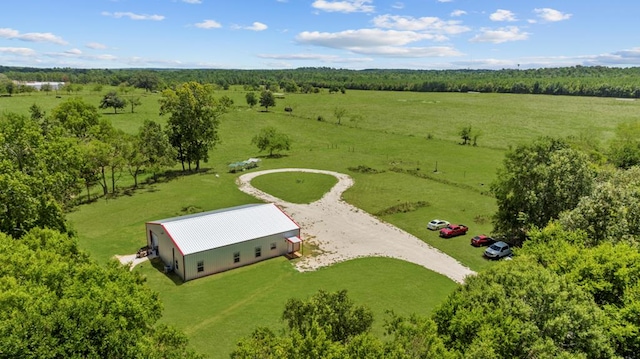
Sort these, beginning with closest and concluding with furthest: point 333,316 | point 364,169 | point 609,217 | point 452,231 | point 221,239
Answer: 1. point 333,316
2. point 609,217
3. point 221,239
4. point 452,231
5. point 364,169

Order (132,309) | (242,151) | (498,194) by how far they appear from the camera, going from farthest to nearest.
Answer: (242,151) < (498,194) < (132,309)

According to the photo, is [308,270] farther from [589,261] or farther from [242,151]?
[242,151]

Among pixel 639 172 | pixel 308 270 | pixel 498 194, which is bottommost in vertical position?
pixel 308 270

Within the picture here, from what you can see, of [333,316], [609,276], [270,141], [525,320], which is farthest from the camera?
[270,141]

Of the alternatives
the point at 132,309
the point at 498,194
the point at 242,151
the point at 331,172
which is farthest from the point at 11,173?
the point at 242,151

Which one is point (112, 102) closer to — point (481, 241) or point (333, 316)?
point (481, 241)

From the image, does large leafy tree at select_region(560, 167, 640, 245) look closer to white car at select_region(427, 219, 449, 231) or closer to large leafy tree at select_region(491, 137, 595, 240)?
large leafy tree at select_region(491, 137, 595, 240)

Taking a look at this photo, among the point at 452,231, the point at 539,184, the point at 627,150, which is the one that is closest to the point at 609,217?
the point at 539,184

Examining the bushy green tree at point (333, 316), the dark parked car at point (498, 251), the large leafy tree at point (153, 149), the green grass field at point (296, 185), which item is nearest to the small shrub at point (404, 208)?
the green grass field at point (296, 185)
